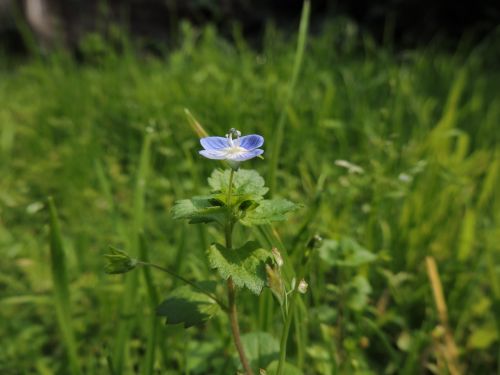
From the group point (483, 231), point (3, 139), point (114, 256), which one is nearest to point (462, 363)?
point (483, 231)

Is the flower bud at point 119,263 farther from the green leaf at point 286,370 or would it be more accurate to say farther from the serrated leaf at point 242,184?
the green leaf at point 286,370

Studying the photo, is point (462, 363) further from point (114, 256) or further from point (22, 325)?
point (22, 325)

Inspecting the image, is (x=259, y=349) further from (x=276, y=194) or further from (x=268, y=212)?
(x=276, y=194)

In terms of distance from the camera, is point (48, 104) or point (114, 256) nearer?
point (114, 256)

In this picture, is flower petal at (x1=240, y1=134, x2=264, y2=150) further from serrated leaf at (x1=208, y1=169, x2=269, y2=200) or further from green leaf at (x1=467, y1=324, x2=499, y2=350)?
green leaf at (x1=467, y1=324, x2=499, y2=350)

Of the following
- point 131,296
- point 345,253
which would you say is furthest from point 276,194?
point 131,296

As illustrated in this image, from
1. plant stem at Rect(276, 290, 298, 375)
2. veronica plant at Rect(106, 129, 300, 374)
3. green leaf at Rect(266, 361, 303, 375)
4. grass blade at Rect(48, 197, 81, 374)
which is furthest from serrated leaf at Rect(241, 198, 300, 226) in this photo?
grass blade at Rect(48, 197, 81, 374)

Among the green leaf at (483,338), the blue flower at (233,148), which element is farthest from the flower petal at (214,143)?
the green leaf at (483,338)
